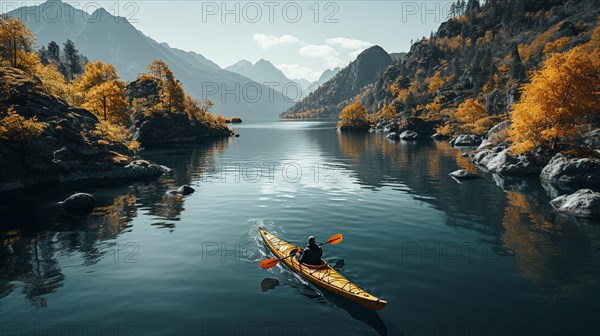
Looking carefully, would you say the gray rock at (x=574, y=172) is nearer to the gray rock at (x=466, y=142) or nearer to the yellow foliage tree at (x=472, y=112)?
the gray rock at (x=466, y=142)

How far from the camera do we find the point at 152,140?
99500 millimetres

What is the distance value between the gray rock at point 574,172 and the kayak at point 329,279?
36.2 metres

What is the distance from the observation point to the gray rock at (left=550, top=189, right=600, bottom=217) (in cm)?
2680

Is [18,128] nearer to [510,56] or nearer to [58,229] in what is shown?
[58,229]

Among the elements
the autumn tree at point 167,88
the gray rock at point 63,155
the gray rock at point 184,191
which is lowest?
the gray rock at point 184,191

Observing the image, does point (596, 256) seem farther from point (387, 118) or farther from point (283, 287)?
point (387, 118)

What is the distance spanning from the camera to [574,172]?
3903 centimetres

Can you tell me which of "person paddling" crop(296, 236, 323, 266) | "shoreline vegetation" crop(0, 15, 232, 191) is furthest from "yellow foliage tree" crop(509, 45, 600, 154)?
"shoreline vegetation" crop(0, 15, 232, 191)

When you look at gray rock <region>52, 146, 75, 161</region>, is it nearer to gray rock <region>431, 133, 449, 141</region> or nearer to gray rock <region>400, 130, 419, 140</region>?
gray rock <region>400, 130, 419, 140</region>

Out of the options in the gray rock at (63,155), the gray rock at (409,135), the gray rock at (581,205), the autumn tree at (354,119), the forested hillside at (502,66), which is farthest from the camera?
the autumn tree at (354,119)

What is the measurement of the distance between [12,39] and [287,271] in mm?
71935

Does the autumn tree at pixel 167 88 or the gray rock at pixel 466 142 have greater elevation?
the autumn tree at pixel 167 88

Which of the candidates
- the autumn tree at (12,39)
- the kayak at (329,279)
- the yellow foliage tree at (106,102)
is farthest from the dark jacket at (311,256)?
the autumn tree at (12,39)

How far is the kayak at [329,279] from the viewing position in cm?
1433
